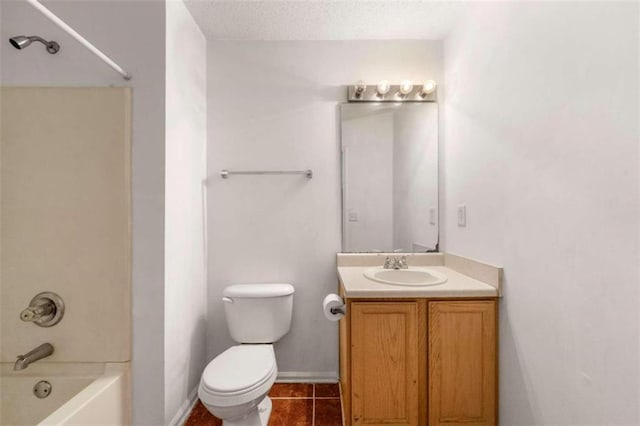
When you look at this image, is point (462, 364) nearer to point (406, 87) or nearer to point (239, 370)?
point (239, 370)

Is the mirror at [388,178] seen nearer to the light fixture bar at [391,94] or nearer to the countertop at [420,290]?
the light fixture bar at [391,94]

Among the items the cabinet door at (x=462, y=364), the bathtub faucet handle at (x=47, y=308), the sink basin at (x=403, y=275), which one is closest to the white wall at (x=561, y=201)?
the cabinet door at (x=462, y=364)

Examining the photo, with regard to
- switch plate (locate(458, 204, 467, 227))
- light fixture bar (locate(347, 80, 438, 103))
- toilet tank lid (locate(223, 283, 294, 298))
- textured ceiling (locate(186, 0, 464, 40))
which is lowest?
toilet tank lid (locate(223, 283, 294, 298))

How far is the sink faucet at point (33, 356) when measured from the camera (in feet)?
4.25

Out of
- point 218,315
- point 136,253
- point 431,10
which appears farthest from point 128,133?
point 431,10

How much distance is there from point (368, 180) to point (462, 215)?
2.14 feet

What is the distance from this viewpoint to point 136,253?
4.77 feet

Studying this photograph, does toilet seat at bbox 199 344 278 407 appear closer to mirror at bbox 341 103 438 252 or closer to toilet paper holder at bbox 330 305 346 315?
toilet paper holder at bbox 330 305 346 315

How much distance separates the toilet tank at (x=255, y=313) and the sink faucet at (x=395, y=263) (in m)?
0.68

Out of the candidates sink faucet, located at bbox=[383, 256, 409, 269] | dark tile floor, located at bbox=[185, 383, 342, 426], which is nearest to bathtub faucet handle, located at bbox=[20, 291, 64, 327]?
dark tile floor, located at bbox=[185, 383, 342, 426]

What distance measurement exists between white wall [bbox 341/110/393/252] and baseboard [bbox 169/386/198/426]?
4.43 ft

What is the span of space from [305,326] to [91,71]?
1.94 metres

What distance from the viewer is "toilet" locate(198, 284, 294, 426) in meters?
1.31

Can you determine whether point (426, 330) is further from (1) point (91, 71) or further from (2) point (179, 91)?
(1) point (91, 71)
